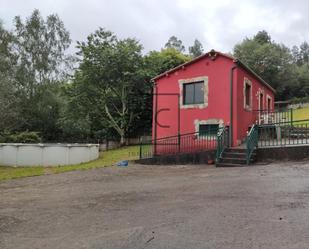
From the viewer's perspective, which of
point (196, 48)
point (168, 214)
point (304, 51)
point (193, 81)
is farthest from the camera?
point (304, 51)

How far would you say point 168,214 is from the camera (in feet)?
21.5

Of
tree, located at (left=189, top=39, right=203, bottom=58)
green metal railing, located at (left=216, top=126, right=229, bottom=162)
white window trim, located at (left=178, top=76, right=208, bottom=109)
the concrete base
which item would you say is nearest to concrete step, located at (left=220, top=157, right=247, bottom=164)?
green metal railing, located at (left=216, top=126, right=229, bottom=162)

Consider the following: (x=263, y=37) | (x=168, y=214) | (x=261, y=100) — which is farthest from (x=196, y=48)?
(x=168, y=214)

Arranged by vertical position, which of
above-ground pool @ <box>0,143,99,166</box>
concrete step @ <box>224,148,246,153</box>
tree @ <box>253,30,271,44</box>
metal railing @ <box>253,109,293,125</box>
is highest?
tree @ <box>253,30,271,44</box>

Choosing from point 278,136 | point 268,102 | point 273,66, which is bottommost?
point 278,136

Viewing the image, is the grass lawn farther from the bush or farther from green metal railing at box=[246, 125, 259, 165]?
green metal railing at box=[246, 125, 259, 165]

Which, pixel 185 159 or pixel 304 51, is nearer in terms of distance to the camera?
pixel 185 159

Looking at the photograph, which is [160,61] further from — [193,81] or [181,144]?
[181,144]

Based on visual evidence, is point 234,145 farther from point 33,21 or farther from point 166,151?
point 33,21

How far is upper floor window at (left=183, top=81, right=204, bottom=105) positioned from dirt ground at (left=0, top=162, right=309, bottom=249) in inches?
340

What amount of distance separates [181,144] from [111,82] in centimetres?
1175

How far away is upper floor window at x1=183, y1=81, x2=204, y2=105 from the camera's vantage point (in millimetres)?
19094

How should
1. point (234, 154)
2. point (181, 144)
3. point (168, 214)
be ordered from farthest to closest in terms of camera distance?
point (181, 144) → point (234, 154) → point (168, 214)

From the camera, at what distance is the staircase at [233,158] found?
14109mm
